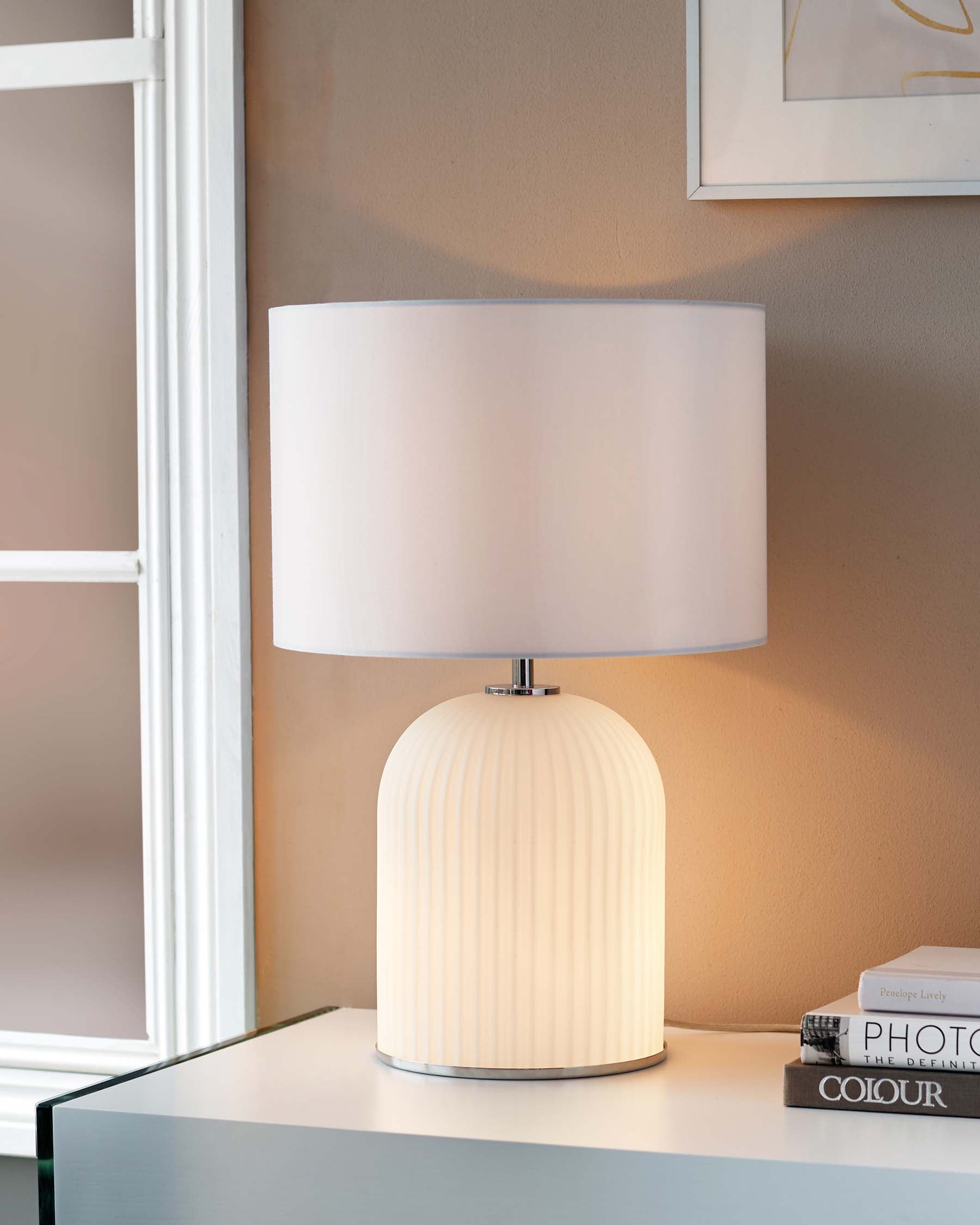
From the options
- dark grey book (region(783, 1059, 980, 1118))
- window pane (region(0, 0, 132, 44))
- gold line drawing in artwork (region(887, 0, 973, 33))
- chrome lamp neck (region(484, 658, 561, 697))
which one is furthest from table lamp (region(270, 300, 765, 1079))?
window pane (region(0, 0, 132, 44))

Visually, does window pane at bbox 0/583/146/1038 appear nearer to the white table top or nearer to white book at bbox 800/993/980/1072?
the white table top

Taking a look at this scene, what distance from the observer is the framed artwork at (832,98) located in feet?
4.68

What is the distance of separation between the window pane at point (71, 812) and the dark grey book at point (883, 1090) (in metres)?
0.86

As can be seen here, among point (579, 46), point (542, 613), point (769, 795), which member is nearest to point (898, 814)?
point (769, 795)

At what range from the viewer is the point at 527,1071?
1.29 meters

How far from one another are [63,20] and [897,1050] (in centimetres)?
144

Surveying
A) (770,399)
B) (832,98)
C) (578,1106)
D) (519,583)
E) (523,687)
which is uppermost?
(832,98)

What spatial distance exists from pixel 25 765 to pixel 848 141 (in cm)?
117

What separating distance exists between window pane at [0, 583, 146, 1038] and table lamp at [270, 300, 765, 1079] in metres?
0.51

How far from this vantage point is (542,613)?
118 cm

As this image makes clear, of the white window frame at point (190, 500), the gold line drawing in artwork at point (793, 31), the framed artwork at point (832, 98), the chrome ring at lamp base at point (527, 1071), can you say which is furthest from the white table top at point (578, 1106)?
the gold line drawing in artwork at point (793, 31)

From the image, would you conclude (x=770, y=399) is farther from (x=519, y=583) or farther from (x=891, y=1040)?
(x=891, y=1040)

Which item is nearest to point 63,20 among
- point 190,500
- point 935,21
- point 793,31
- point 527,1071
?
point 190,500

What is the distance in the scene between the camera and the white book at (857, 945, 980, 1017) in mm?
1206
